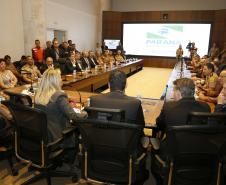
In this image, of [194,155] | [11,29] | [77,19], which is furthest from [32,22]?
[194,155]

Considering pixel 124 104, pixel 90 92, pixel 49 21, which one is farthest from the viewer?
pixel 49 21

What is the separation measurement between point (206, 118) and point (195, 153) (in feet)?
0.94

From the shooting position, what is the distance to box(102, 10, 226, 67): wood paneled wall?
1192 cm

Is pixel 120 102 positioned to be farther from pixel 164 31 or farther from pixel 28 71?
pixel 164 31

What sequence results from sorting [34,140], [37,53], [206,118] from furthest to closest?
→ [37,53]
[34,140]
[206,118]

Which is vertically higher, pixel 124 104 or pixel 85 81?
pixel 124 104

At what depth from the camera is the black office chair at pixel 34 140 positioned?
1.85m

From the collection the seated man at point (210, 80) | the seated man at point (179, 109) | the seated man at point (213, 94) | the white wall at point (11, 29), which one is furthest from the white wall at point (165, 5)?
the seated man at point (179, 109)

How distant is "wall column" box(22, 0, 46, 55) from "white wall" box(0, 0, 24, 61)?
0.14 m

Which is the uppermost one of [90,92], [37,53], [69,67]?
[37,53]

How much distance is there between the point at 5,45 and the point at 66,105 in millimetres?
5860

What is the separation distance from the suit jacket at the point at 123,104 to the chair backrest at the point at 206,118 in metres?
0.41

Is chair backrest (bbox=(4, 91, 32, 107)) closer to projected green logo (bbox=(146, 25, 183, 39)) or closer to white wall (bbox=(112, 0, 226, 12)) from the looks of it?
projected green logo (bbox=(146, 25, 183, 39))

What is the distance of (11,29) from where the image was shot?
7.16 m
